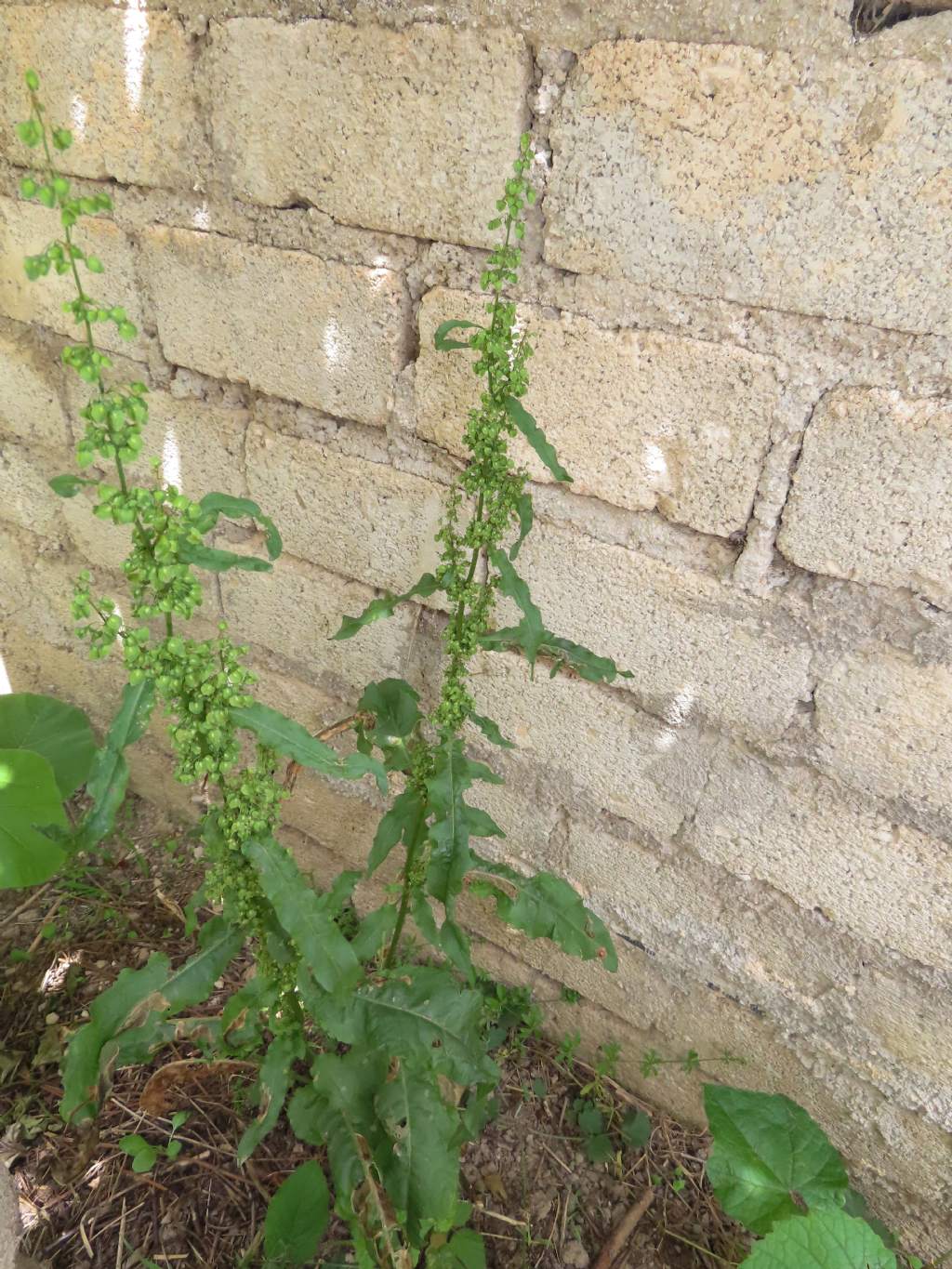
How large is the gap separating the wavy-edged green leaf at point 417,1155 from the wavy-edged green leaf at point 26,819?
1099mm

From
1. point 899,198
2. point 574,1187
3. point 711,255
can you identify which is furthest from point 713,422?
point 574,1187

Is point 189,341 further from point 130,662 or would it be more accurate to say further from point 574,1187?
point 574,1187

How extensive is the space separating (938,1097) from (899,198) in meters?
1.80

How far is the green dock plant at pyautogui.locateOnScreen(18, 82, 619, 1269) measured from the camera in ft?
3.89

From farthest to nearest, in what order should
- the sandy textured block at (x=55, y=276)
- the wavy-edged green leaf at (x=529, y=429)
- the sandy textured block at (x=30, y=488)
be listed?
the sandy textured block at (x=30, y=488), the sandy textured block at (x=55, y=276), the wavy-edged green leaf at (x=529, y=429)

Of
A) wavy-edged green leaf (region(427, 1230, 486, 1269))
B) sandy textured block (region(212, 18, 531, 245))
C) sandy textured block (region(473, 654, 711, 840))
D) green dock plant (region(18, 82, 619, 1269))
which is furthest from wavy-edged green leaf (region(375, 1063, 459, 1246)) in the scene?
sandy textured block (region(212, 18, 531, 245))

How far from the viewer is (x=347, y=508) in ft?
6.98

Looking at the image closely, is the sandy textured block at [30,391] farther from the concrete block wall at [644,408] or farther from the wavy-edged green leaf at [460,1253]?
the wavy-edged green leaf at [460,1253]

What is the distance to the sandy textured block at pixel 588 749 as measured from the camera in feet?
6.35

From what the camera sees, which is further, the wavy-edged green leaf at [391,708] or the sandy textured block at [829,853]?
the wavy-edged green leaf at [391,708]

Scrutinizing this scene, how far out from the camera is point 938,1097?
183 centimetres

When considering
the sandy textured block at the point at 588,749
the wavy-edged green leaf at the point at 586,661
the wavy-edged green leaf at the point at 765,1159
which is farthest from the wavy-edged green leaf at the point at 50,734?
the wavy-edged green leaf at the point at 765,1159

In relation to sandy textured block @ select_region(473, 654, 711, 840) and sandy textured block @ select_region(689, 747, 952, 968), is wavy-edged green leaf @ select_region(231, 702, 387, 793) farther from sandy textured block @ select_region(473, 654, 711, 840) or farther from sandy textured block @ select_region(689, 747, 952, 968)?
sandy textured block @ select_region(689, 747, 952, 968)

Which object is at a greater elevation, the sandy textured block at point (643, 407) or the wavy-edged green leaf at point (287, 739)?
the sandy textured block at point (643, 407)
